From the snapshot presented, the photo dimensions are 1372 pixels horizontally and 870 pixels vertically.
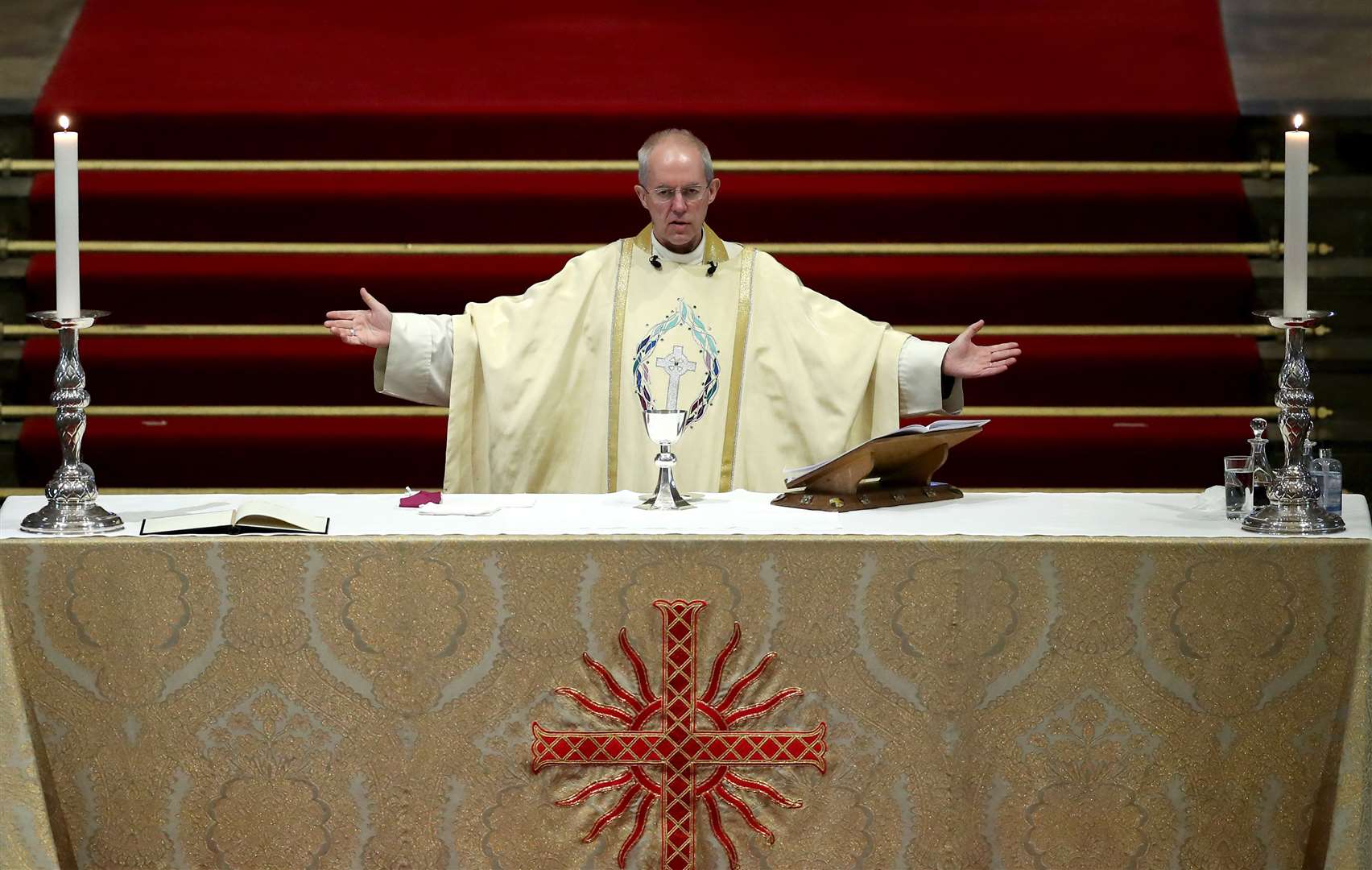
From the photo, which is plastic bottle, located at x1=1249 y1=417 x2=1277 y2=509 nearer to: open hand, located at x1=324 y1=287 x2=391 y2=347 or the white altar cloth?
the white altar cloth

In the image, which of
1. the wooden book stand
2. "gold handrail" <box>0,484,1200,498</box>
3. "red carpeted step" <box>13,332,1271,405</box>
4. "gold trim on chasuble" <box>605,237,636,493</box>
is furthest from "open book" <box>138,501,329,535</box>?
"red carpeted step" <box>13,332,1271,405</box>

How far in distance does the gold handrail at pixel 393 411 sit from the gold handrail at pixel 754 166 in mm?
746

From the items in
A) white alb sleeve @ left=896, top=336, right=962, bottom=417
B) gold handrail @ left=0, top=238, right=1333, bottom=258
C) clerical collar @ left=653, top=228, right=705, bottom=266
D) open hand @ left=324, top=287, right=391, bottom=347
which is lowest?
white alb sleeve @ left=896, top=336, right=962, bottom=417

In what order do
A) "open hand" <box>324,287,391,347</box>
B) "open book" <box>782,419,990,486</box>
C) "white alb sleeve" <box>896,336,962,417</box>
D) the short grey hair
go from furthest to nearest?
the short grey hair
"white alb sleeve" <box>896,336,962,417</box>
"open hand" <box>324,287,391,347</box>
"open book" <box>782,419,990,486</box>

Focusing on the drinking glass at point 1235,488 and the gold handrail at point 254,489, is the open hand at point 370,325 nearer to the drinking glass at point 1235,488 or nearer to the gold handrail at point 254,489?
the gold handrail at point 254,489

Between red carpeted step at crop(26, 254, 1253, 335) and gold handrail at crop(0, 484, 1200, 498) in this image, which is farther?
red carpeted step at crop(26, 254, 1253, 335)

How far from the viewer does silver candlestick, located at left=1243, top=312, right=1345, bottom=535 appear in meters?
2.11

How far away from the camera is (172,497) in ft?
8.41

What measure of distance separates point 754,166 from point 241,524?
2678 millimetres

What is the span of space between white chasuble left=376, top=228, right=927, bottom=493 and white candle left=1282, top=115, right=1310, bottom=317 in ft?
3.82

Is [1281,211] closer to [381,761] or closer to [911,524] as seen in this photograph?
[911,524]

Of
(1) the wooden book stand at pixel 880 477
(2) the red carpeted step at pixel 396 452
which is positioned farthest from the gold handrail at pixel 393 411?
(1) the wooden book stand at pixel 880 477

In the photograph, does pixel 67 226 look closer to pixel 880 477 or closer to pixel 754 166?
pixel 880 477

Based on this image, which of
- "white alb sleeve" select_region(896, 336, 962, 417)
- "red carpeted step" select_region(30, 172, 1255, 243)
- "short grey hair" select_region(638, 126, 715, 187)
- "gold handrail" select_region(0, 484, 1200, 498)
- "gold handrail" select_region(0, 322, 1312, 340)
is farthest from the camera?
"red carpeted step" select_region(30, 172, 1255, 243)
